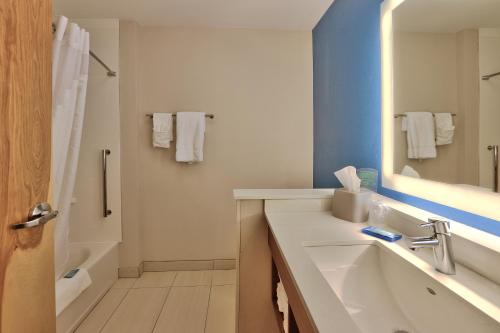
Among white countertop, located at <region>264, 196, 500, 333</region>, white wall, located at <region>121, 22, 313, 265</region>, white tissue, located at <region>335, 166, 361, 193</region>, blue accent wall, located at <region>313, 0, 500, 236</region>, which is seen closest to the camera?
white countertop, located at <region>264, 196, 500, 333</region>

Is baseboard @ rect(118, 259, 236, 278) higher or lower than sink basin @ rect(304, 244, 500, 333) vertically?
lower

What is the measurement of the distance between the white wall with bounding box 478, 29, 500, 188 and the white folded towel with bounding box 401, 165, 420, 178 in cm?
31

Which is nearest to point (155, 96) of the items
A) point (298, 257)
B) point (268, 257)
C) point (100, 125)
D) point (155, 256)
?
point (100, 125)

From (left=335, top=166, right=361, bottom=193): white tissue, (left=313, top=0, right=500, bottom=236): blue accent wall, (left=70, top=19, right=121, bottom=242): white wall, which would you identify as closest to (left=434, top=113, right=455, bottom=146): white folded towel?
(left=313, top=0, right=500, bottom=236): blue accent wall

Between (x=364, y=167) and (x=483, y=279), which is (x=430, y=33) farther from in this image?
(x=483, y=279)

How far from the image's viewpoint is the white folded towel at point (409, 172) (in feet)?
3.97

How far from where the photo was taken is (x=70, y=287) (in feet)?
5.63

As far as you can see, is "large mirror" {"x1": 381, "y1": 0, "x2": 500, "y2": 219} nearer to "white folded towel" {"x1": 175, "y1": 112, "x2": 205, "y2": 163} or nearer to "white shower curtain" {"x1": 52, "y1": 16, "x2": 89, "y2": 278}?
"white folded towel" {"x1": 175, "y1": 112, "x2": 205, "y2": 163}

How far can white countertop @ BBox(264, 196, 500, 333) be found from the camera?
571 millimetres

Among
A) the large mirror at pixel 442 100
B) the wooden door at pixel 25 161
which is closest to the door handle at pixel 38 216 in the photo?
the wooden door at pixel 25 161

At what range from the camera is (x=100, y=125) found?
245cm

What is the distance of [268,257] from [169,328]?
868mm

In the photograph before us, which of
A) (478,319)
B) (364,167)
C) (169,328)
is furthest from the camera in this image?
(169,328)

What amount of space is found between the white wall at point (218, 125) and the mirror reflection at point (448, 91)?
4.45 ft
